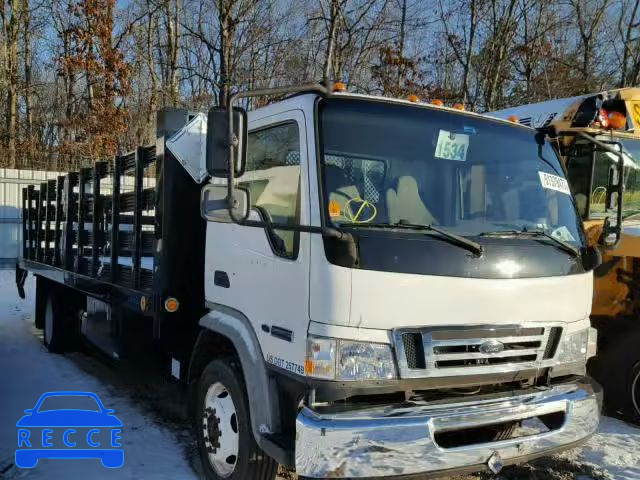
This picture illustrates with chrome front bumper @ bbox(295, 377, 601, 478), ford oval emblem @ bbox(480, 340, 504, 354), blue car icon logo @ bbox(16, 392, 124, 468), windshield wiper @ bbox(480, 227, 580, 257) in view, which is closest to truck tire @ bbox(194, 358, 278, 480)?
chrome front bumper @ bbox(295, 377, 601, 478)

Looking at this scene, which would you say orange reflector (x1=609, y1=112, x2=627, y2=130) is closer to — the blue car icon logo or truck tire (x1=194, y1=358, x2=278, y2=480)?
truck tire (x1=194, y1=358, x2=278, y2=480)

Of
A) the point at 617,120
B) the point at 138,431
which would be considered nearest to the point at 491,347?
the point at 138,431

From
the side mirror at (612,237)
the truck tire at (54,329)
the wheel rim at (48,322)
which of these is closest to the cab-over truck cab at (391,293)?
the side mirror at (612,237)

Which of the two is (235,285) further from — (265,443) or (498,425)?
(498,425)

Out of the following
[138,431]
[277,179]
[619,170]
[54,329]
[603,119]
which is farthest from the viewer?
[54,329]

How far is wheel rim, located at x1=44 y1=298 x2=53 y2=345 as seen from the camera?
725 cm

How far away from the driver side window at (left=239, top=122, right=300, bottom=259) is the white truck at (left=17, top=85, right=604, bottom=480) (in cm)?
1

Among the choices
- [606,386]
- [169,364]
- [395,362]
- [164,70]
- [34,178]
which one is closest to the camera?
[395,362]

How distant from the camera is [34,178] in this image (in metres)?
17.8

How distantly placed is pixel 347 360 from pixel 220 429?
1.15 meters

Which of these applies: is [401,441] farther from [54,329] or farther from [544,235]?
[54,329]

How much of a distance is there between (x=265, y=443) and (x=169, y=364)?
71.3 inches

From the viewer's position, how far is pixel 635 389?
16.0 ft

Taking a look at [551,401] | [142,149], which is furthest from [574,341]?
[142,149]
